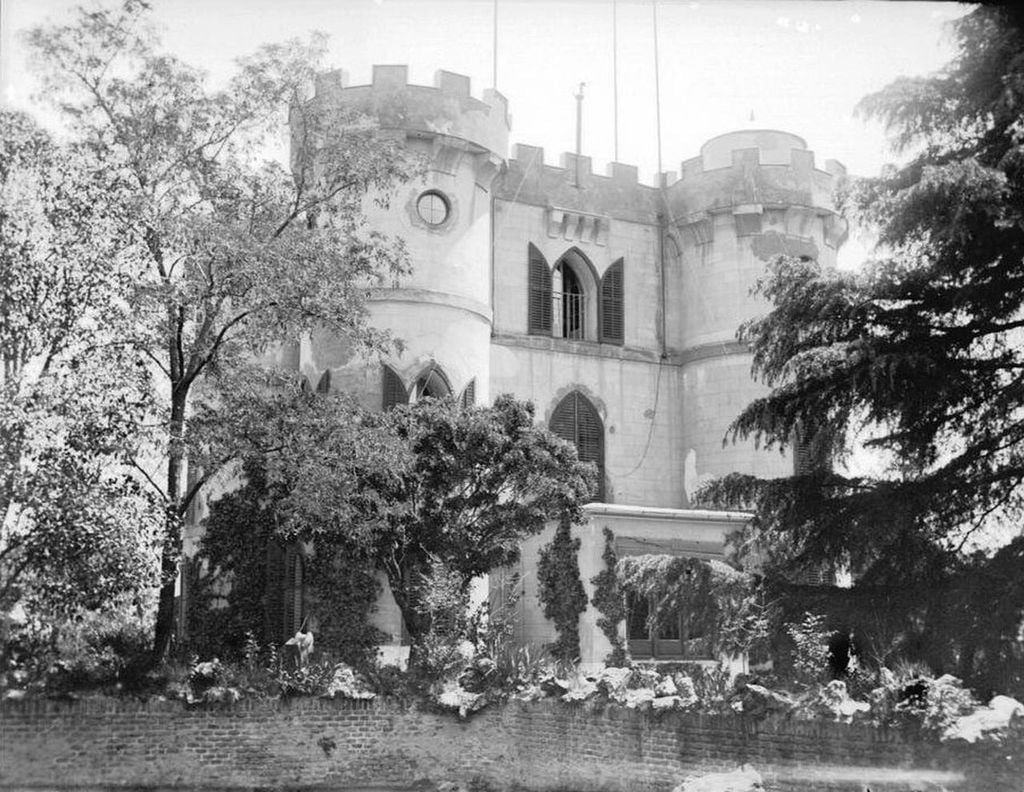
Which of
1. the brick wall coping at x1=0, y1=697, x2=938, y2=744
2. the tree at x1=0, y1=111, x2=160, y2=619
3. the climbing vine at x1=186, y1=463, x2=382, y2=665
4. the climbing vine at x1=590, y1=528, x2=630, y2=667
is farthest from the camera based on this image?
the climbing vine at x1=590, y1=528, x2=630, y2=667

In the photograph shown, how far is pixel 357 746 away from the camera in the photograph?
14.7 metres

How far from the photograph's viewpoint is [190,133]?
15484 millimetres

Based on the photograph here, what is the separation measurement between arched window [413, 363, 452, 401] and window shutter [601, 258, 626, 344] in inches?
185

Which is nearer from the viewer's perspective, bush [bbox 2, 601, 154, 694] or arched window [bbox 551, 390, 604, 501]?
bush [bbox 2, 601, 154, 694]

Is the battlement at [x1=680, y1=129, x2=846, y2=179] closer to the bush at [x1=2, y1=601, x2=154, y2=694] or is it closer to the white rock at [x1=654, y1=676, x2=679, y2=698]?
the white rock at [x1=654, y1=676, x2=679, y2=698]

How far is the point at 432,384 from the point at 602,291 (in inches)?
208

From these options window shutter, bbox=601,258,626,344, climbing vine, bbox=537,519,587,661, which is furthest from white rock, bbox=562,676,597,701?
window shutter, bbox=601,258,626,344

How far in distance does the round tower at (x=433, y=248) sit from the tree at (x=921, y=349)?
8.25 m

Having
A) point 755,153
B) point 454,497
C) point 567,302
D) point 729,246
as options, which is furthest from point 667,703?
point 755,153

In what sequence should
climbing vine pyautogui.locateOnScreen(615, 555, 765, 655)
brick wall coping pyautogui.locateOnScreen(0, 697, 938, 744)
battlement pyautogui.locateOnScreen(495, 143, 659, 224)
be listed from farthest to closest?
1. battlement pyautogui.locateOnScreen(495, 143, 659, 224)
2. climbing vine pyautogui.locateOnScreen(615, 555, 765, 655)
3. brick wall coping pyautogui.locateOnScreen(0, 697, 938, 744)

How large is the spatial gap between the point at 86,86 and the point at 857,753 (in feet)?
37.4

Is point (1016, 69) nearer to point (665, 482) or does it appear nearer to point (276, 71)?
point (276, 71)

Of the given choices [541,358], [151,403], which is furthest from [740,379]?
[151,403]

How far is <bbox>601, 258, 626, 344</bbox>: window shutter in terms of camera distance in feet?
82.6
